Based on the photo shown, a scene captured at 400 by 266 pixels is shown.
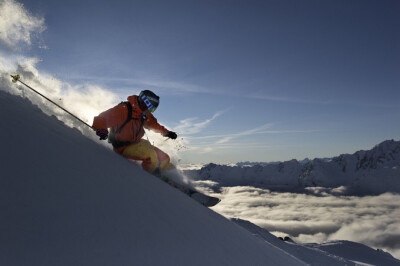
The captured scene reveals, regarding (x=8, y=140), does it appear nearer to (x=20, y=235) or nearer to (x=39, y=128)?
(x=39, y=128)

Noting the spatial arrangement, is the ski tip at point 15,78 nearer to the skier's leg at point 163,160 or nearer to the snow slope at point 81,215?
the snow slope at point 81,215

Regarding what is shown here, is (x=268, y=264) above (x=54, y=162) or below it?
below

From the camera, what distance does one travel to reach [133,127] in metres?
7.96

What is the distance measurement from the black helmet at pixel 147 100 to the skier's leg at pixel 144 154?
120 cm

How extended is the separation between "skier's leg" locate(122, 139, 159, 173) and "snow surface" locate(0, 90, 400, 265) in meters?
3.18

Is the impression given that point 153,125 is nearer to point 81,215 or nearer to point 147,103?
point 147,103

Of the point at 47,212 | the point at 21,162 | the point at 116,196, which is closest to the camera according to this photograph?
the point at 47,212

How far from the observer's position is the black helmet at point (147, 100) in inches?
311

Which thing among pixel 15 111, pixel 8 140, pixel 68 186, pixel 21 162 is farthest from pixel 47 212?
pixel 15 111

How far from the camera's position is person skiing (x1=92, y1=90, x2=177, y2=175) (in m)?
7.39

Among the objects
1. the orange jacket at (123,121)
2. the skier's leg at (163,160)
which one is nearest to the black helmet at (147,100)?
the orange jacket at (123,121)

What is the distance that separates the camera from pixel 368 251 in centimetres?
2794

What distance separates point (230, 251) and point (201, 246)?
2.34 feet

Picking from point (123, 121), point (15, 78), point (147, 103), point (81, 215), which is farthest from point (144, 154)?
point (81, 215)
